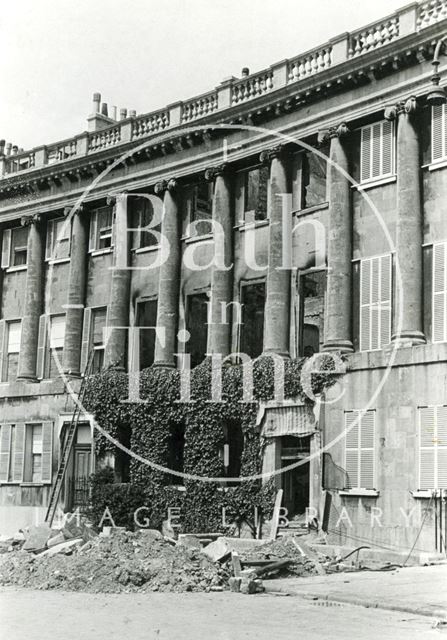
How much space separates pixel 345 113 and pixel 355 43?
201cm

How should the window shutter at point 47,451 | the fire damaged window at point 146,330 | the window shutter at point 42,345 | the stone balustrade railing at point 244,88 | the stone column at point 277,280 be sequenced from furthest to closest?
the window shutter at point 42,345, the window shutter at point 47,451, the fire damaged window at point 146,330, the stone column at point 277,280, the stone balustrade railing at point 244,88

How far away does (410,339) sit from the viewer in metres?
23.6

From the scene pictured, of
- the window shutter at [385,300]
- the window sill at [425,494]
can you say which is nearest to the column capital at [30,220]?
the window shutter at [385,300]

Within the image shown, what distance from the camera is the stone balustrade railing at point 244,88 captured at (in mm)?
24922

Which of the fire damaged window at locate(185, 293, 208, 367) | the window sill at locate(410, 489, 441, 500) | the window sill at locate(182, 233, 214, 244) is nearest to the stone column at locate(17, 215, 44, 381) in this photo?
the window sill at locate(182, 233, 214, 244)

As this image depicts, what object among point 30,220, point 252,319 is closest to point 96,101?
point 30,220

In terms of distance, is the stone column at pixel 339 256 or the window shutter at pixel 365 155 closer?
the stone column at pixel 339 256

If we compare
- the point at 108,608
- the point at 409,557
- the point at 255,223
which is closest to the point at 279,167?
the point at 255,223

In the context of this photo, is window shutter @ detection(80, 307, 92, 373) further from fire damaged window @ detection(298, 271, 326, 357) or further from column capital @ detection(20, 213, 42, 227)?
fire damaged window @ detection(298, 271, 326, 357)

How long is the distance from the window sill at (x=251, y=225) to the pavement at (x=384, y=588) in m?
11.8

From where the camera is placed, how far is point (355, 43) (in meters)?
26.6

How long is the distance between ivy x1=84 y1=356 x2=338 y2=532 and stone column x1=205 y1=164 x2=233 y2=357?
0.93m

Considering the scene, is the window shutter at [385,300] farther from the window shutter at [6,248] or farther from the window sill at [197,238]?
the window shutter at [6,248]

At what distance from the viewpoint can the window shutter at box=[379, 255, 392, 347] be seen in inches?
974
